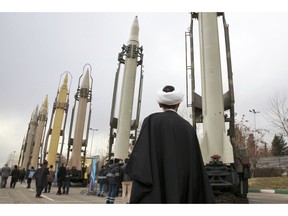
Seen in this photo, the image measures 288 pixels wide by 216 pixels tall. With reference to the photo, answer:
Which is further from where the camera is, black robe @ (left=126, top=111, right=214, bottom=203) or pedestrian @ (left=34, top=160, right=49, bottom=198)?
pedestrian @ (left=34, top=160, right=49, bottom=198)

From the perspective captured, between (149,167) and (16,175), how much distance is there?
15.5 meters

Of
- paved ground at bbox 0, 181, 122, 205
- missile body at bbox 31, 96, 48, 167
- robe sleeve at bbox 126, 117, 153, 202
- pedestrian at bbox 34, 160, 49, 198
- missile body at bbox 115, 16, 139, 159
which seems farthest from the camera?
missile body at bbox 31, 96, 48, 167

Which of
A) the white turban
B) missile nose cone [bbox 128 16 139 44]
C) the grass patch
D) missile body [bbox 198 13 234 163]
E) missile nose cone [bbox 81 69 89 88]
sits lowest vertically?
the white turban

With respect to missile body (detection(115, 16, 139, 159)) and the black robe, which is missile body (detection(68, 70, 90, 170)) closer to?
missile body (detection(115, 16, 139, 159))

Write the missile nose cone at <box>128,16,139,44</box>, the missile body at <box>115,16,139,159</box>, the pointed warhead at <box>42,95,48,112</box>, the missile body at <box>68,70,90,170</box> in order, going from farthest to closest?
1. the pointed warhead at <box>42,95,48,112</box>
2. the missile body at <box>68,70,90,170</box>
3. the missile nose cone at <box>128,16,139,44</box>
4. the missile body at <box>115,16,139,159</box>

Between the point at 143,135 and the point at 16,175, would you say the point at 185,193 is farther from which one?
the point at 16,175

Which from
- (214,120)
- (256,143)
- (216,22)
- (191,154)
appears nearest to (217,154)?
(214,120)

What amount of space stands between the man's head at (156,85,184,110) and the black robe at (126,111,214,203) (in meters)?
0.13

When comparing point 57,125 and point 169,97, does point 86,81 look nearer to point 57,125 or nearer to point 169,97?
point 57,125

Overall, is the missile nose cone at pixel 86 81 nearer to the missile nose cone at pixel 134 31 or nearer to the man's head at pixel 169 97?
the missile nose cone at pixel 134 31

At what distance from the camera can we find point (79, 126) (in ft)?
68.0

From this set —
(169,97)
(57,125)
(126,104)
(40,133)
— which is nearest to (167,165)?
(169,97)

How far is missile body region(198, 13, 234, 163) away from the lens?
8.45 meters

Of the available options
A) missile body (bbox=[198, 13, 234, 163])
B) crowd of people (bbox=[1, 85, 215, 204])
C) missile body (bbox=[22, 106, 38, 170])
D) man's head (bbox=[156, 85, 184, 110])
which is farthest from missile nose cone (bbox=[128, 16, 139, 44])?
missile body (bbox=[22, 106, 38, 170])
